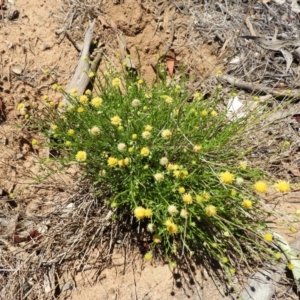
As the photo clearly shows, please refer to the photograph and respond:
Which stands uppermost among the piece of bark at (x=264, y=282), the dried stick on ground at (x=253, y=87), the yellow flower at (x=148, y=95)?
the dried stick on ground at (x=253, y=87)

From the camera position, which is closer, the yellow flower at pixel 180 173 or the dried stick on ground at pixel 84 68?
the yellow flower at pixel 180 173

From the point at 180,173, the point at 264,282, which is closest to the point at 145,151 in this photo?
the point at 180,173

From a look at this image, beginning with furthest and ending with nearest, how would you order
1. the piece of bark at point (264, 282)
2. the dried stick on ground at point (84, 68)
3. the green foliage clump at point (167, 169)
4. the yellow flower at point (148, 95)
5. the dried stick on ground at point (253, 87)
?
the dried stick on ground at point (253, 87) < the dried stick on ground at point (84, 68) < the yellow flower at point (148, 95) < the piece of bark at point (264, 282) < the green foliage clump at point (167, 169)

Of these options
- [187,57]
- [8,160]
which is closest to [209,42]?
[187,57]

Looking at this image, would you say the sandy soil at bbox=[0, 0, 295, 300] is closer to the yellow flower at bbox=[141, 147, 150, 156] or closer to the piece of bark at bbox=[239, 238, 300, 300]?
the piece of bark at bbox=[239, 238, 300, 300]

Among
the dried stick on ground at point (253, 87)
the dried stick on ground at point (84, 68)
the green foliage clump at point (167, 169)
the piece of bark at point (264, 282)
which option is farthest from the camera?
the dried stick on ground at point (253, 87)

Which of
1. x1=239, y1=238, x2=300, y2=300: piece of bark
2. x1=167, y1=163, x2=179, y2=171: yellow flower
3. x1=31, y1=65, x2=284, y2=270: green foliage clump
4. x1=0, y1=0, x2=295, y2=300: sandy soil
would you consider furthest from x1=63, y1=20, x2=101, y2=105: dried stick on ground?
x1=239, y1=238, x2=300, y2=300: piece of bark

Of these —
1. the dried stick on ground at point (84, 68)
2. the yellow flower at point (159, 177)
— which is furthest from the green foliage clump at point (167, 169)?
the dried stick on ground at point (84, 68)

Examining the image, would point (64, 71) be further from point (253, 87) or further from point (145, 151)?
point (253, 87)

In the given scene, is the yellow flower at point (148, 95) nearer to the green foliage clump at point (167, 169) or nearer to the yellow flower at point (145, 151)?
the green foliage clump at point (167, 169)
